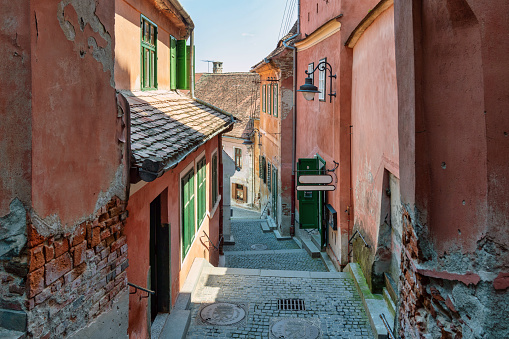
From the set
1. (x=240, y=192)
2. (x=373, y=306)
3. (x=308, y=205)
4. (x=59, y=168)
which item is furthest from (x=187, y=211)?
(x=240, y=192)

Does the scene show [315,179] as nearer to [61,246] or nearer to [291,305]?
[291,305]

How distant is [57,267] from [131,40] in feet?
18.8

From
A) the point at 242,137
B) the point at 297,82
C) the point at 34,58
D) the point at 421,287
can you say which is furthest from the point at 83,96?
the point at 242,137

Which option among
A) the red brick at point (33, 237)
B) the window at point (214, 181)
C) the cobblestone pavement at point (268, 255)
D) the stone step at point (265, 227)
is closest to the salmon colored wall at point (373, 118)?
the cobblestone pavement at point (268, 255)

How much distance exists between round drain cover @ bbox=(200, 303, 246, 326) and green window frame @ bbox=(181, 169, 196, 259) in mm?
1058

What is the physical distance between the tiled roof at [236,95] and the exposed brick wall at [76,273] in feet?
76.7

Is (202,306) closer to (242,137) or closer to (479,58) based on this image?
(479,58)

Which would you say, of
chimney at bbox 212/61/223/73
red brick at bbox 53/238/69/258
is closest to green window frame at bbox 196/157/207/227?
red brick at bbox 53/238/69/258

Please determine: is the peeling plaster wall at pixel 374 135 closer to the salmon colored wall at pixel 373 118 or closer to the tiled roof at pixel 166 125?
the salmon colored wall at pixel 373 118

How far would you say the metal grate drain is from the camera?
26.7ft

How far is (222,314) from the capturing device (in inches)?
306

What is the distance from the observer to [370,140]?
8750mm

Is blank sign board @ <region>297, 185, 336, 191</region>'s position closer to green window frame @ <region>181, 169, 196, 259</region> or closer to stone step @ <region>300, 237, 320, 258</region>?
green window frame @ <region>181, 169, 196, 259</region>

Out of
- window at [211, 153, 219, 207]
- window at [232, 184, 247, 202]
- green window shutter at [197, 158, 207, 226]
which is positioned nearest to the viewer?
green window shutter at [197, 158, 207, 226]
